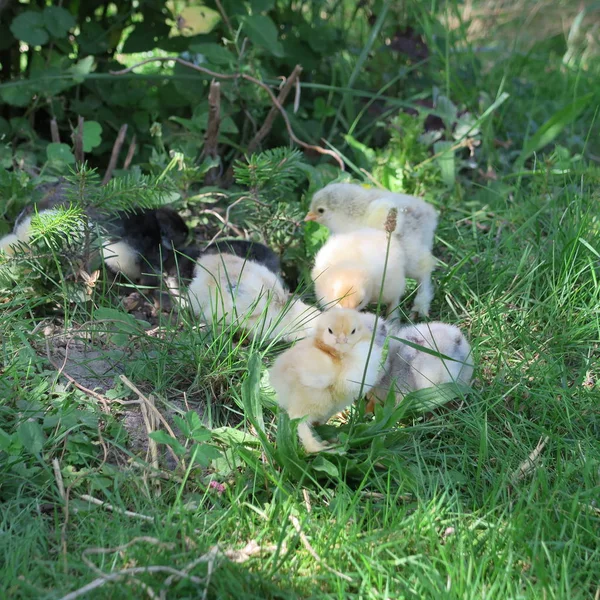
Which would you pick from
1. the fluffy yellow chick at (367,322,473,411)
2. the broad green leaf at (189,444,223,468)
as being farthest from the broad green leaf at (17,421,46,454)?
the fluffy yellow chick at (367,322,473,411)

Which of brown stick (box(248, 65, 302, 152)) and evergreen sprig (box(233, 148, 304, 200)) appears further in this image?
brown stick (box(248, 65, 302, 152))

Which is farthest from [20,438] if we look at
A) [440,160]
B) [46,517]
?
[440,160]

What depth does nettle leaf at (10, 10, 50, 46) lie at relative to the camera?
4.36m

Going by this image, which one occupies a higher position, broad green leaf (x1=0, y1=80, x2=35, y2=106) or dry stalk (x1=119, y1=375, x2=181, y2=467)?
broad green leaf (x1=0, y1=80, x2=35, y2=106)

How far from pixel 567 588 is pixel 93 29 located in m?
4.05

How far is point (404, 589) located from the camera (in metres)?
2.10

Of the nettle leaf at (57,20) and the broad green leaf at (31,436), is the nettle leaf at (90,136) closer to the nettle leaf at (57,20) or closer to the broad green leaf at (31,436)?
the nettle leaf at (57,20)

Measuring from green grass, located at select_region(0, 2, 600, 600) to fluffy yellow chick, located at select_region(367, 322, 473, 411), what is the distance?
0.11 m

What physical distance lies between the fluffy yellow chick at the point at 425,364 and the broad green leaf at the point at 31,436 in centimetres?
116

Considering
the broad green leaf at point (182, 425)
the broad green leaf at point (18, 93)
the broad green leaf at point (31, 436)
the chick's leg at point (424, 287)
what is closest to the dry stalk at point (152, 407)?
the broad green leaf at point (182, 425)

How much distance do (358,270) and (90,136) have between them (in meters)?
1.88

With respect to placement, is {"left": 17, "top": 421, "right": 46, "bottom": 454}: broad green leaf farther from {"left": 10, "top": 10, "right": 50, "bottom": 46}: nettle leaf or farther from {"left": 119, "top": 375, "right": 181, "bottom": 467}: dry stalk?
{"left": 10, "top": 10, "right": 50, "bottom": 46}: nettle leaf

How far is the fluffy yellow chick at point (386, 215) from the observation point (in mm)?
3484

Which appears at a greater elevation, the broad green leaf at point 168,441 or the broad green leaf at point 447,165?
the broad green leaf at point 168,441
